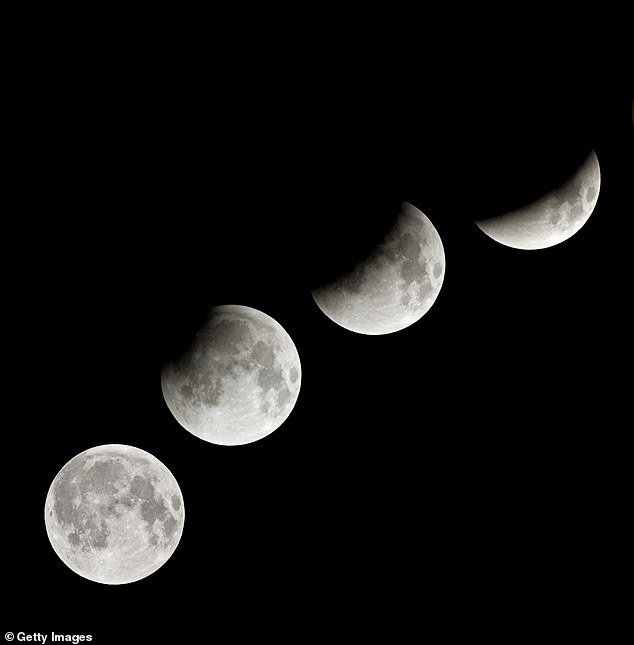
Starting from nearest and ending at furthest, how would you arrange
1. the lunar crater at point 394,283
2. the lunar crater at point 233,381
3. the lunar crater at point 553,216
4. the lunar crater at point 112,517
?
the lunar crater at point 112,517, the lunar crater at point 233,381, the lunar crater at point 394,283, the lunar crater at point 553,216

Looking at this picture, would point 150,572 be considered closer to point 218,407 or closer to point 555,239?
point 218,407

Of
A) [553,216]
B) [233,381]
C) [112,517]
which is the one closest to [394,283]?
[233,381]

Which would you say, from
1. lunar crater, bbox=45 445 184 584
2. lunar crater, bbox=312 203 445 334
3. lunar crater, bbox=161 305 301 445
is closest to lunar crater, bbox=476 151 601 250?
lunar crater, bbox=312 203 445 334

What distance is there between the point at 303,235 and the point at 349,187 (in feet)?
1.98

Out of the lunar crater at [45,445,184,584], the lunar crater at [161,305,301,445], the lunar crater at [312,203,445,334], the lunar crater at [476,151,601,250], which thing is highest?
the lunar crater at [476,151,601,250]

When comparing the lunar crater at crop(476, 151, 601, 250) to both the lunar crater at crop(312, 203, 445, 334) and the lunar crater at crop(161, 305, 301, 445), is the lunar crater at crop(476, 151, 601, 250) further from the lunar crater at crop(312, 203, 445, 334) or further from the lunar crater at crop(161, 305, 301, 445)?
the lunar crater at crop(161, 305, 301, 445)

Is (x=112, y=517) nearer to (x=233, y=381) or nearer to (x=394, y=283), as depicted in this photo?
(x=233, y=381)

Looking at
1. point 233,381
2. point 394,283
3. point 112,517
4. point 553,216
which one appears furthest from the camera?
point 553,216

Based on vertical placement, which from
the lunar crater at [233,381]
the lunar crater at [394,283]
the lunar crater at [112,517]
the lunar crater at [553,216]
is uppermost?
the lunar crater at [553,216]

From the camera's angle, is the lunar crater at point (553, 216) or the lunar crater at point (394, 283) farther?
the lunar crater at point (553, 216)

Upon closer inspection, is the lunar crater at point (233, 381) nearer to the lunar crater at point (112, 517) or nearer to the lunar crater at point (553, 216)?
the lunar crater at point (112, 517)

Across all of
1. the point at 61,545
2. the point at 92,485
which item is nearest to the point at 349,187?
the point at 92,485

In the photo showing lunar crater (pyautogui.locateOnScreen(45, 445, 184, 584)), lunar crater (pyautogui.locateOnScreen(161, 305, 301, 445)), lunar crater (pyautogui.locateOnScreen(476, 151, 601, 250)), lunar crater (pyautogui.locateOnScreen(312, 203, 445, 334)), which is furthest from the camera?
lunar crater (pyautogui.locateOnScreen(476, 151, 601, 250))

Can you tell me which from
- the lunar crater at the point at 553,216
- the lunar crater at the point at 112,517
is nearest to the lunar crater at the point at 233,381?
the lunar crater at the point at 112,517
